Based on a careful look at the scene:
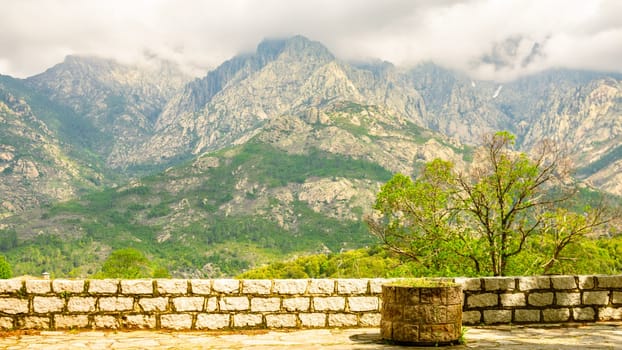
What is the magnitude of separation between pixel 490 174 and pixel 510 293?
16681 millimetres

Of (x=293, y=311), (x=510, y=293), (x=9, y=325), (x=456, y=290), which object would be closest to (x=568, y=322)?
(x=510, y=293)

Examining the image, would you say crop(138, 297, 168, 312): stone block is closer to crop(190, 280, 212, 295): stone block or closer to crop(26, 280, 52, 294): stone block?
crop(190, 280, 212, 295): stone block

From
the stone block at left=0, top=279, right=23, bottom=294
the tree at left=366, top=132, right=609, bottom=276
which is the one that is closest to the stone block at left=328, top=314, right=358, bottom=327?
the stone block at left=0, top=279, right=23, bottom=294

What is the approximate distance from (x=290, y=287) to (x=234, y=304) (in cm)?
125

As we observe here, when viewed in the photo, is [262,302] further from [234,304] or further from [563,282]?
[563,282]

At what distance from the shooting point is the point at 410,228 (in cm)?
2881

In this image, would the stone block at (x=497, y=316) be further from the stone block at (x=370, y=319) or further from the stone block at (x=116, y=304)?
the stone block at (x=116, y=304)

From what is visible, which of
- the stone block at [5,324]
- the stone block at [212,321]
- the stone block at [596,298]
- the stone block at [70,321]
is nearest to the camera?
the stone block at [5,324]

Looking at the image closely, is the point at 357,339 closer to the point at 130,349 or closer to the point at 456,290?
the point at 456,290

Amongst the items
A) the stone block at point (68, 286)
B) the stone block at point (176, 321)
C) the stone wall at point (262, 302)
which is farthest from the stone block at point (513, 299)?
the stone block at point (68, 286)

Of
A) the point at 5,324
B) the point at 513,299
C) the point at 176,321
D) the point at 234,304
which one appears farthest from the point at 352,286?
the point at 5,324

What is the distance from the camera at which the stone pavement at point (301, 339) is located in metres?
8.94

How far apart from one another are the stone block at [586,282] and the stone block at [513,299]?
1.48 meters

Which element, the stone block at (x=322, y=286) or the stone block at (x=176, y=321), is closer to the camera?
the stone block at (x=176, y=321)
